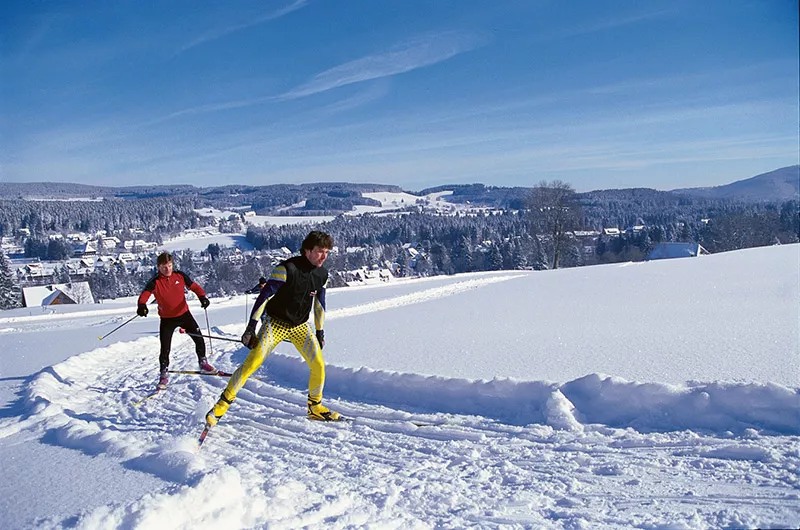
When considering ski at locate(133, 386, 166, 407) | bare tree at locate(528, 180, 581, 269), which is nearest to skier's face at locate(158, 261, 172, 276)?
ski at locate(133, 386, 166, 407)

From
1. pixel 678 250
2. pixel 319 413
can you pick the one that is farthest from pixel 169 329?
pixel 678 250

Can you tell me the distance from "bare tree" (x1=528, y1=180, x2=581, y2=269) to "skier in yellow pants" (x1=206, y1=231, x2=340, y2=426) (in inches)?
1435

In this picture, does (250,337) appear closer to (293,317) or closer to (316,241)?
(293,317)

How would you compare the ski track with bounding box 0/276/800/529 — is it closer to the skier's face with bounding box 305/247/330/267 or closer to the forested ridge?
the skier's face with bounding box 305/247/330/267

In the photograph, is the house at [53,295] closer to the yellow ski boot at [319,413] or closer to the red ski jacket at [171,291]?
the red ski jacket at [171,291]

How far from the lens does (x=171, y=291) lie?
7.58 metres

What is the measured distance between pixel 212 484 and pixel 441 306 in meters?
13.8

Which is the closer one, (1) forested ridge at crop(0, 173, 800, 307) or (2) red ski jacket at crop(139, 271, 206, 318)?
(2) red ski jacket at crop(139, 271, 206, 318)

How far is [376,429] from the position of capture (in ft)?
17.4

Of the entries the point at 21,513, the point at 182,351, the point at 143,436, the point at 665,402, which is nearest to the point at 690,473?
the point at 665,402

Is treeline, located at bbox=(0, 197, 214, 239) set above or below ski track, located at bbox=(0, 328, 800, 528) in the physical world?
above

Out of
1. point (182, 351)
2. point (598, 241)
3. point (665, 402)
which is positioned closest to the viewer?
Result: point (665, 402)

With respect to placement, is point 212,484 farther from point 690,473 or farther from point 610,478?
point 690,473

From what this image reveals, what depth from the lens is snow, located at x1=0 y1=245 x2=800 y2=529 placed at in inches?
133
